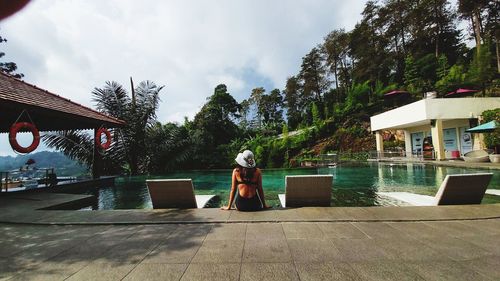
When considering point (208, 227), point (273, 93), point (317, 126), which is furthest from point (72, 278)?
point (273, 93)

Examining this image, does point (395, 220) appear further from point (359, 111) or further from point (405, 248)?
point (359, 111)

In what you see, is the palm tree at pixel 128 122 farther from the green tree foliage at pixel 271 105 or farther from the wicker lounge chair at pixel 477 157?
the green tree foliage at pixel 271 105

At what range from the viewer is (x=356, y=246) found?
2941 mm

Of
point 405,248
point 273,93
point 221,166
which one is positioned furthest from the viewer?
point 273,93

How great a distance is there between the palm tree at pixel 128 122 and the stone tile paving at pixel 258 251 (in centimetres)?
1363

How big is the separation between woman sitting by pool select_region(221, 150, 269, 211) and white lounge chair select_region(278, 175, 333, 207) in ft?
2.10

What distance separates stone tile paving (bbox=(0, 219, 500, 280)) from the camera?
236 centimetres

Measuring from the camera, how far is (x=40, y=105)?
7.98 meters

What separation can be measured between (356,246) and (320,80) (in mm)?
43607

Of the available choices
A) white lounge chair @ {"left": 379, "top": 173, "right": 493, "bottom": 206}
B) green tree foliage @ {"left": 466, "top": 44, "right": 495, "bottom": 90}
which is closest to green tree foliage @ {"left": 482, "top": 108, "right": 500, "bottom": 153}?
green tree foliage @ {"left": 466, "top": 44, "right": 495, "bottom": 90}

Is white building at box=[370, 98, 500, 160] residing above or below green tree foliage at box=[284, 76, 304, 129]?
below

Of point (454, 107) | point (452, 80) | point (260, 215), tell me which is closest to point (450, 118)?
point (454, 107)

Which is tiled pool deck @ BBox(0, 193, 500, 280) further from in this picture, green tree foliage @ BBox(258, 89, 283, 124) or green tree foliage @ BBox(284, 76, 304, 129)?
green tree foliage @ BBox(258, 89, 283, 124)

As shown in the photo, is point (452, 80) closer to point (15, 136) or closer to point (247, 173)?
point (247, 173)
